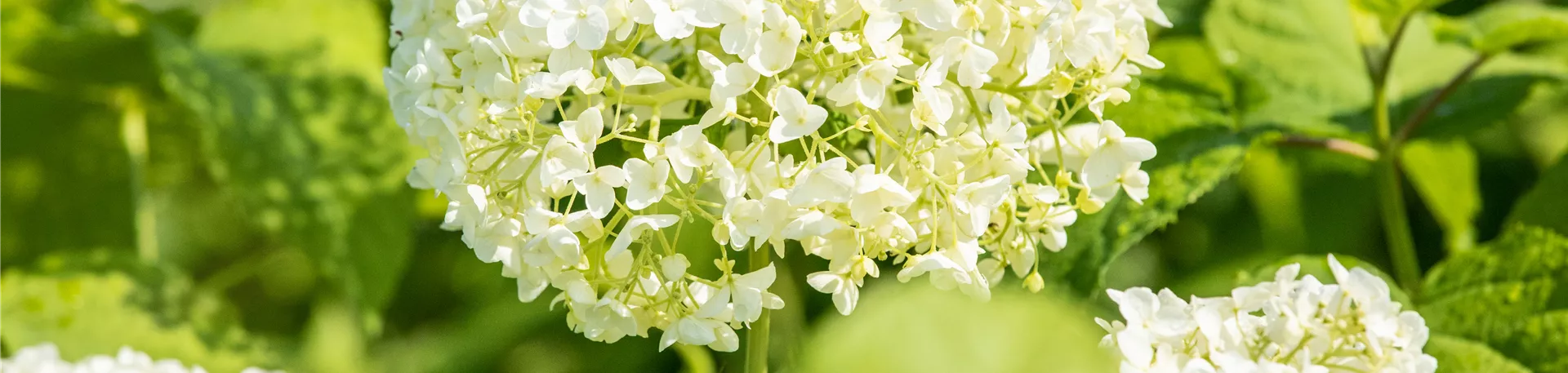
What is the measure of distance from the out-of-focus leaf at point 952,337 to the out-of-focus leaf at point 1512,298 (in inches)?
23.3

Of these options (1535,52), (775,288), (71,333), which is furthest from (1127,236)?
(71,333)

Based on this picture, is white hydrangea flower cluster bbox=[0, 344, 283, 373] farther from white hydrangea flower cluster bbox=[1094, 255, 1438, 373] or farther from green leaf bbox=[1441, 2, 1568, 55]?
green leaf bbox=[1441, 2, 1568, 55]

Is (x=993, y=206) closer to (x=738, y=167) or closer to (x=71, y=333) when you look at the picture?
(x=738, y=167)

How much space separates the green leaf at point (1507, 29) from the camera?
882 millimetres

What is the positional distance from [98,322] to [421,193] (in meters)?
0.31

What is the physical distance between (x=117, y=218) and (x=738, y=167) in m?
1.06

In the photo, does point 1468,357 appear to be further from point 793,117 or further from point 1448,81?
Result: point 793,117

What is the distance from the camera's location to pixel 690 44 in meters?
0.62

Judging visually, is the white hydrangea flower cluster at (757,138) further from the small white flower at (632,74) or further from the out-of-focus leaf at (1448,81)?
the out-of-focus leaf at (1448,81)

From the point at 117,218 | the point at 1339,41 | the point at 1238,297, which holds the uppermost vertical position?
the point at 1238,297

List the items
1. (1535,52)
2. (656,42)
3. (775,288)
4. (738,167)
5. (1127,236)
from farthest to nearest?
1. (1535,52)
2. (775,288)
3. (1127,236)
4. (656,42)
5. (738,167)

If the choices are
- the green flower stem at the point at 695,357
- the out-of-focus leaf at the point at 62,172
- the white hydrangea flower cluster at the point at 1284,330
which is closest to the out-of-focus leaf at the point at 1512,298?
the white hydrangea flower cluster at the point at 1284,330

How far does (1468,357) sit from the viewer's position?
77 centimetres

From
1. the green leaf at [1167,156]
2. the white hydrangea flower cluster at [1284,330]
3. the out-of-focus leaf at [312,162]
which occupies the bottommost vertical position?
the out-of-focus leaf at [312,162]
